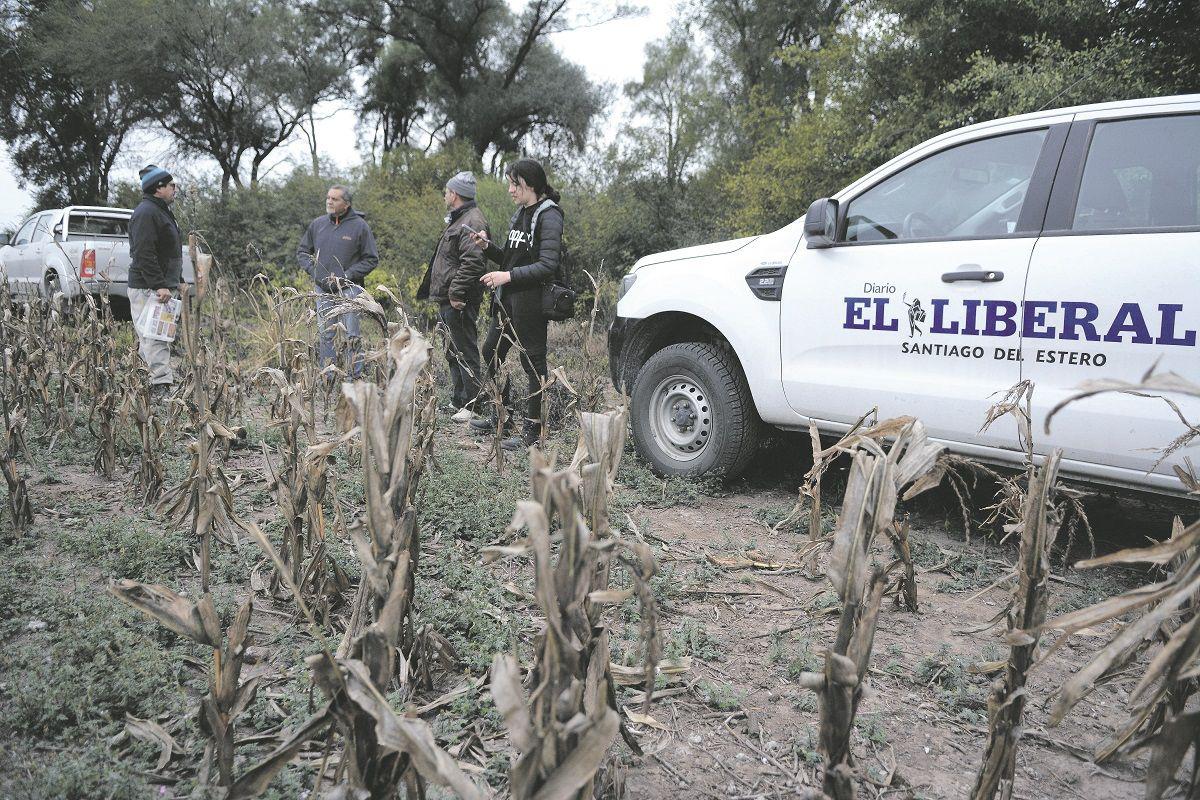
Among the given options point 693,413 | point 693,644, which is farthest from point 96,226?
point 693,644

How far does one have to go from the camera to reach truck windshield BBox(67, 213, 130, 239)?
35.3 ft

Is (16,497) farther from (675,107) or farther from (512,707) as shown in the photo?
(675,107)

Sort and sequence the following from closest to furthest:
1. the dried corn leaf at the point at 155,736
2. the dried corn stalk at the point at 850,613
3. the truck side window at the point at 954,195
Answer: the dried corn stalk at the point at 850,613 < the dried corn leaf at the point at 155,736 < the truck side window at the point at 954,195

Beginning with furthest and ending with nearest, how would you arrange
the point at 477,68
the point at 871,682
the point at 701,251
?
the point at 477,68
the point at 701,251
the point at 871,682

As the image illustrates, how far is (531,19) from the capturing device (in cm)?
2845

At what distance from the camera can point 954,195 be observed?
3.71 m

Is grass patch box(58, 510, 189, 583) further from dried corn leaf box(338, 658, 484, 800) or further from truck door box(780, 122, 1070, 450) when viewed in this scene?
truck door box(780, 122, 1070, 450)

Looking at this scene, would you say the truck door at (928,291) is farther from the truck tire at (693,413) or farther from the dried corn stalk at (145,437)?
the dried corn stalk at (145,437)

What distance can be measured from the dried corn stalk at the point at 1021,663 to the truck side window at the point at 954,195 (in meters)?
2.09

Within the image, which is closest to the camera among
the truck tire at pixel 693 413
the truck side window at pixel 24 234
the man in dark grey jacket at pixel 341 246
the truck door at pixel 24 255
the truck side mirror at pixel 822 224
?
the truck side mirror at pixel 822 224

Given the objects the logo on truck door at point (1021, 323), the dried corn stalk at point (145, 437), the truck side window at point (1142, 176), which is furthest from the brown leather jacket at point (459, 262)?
the truck side window at point (1142, 176)

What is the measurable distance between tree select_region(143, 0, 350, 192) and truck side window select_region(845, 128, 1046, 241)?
23.3m

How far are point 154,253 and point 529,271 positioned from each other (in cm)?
280

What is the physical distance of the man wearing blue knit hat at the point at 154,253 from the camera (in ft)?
18.2
